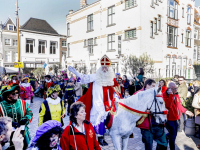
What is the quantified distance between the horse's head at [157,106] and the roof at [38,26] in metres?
33.5

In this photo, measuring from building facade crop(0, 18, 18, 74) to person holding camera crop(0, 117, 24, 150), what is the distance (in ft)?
104

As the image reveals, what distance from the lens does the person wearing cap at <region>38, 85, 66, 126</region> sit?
167 inches

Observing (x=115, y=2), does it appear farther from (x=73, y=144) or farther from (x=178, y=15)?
(x=73, y=144)

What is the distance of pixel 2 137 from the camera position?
6.73 feet

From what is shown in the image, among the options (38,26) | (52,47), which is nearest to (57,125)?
(52,47)

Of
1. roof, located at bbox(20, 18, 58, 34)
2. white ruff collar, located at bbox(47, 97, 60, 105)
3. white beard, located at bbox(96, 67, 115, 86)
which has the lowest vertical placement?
white ruff collar, located at bbox(47, 97, 60, 105)

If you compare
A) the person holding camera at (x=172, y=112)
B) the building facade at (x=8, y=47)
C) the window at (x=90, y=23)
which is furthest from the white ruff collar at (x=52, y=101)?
the building facade at (x=8, y=47)

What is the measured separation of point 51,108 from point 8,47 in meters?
31.8

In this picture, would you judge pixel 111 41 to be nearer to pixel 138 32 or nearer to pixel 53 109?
pixel 138 32

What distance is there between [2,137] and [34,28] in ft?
116

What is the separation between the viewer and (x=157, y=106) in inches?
137

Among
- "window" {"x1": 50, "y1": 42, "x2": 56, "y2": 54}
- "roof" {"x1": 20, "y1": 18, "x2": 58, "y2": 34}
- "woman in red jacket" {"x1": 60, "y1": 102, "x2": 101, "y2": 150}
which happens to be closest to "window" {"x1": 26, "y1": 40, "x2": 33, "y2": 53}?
"roof" {"x1": 20, "y1": 18, "x2": 58, "y2": 34}

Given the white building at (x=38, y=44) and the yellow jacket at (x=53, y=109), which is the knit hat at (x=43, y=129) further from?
the white building at (x=38, y=44)

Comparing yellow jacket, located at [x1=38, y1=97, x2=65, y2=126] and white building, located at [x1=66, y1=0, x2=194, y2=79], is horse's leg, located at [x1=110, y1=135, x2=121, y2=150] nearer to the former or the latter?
yellow jacket, located at [x1=38, y1=97, x2=65, y2=126]
